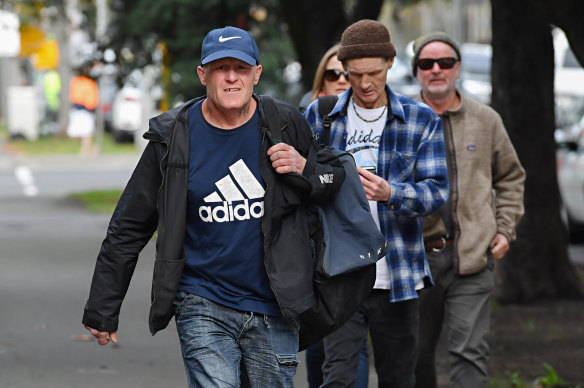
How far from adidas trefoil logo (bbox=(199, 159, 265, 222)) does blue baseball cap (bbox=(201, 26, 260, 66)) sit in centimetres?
35

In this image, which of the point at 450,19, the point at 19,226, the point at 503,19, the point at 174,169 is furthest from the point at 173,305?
the point at 450,19

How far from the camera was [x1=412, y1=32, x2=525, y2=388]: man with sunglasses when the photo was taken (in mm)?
5441

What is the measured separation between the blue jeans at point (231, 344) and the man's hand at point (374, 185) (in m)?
0.71

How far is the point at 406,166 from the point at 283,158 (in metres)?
0.99

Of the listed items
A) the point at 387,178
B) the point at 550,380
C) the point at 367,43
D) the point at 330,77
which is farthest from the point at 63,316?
the point at 367,43

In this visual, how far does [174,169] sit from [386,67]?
4.05 ft

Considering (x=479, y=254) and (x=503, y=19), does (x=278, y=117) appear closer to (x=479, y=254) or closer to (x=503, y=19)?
(x=479, y=254)

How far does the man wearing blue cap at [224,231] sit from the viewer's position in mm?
4000

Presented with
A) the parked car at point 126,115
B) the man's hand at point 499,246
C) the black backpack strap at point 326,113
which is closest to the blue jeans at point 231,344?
the black backpack strap at point 326,113

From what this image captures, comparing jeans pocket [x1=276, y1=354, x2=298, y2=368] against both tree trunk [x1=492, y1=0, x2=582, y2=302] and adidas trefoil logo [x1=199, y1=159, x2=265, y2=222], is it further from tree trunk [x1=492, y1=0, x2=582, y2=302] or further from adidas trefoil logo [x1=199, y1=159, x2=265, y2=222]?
tree trunk [x1=492, y1=0, x2=582, y2=302]

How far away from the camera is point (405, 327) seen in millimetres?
4988

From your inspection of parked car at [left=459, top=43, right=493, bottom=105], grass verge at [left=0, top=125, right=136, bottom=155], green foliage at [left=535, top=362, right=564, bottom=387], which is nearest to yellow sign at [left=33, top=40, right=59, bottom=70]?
grass verge at [left=0, top=125, right=136, bottom=155]

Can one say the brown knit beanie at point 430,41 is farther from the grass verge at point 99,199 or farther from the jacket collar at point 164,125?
the grass verge at point 99,199

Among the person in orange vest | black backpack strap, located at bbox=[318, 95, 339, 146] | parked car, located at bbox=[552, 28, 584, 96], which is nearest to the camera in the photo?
black backpack strap, located at bbox=[318, 95, 339, 146]
